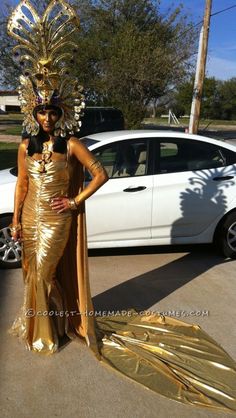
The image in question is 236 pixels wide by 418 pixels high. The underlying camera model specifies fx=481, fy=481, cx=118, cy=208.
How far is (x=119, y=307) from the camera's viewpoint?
14.6 feet

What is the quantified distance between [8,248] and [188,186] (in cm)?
222

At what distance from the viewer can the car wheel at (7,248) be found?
539cm

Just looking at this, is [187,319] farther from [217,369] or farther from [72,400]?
[72,400]

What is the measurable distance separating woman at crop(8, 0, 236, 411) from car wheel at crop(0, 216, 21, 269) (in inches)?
64.7

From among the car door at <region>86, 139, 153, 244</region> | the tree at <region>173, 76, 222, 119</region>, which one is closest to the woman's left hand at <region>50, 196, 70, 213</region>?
the car door at <region>86, 139, 153, 244</region>

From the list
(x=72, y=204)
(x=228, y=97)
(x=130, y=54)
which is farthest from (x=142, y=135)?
(x=228, y=97)

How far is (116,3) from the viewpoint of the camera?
29531 mm

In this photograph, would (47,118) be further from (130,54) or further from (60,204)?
(130,54)

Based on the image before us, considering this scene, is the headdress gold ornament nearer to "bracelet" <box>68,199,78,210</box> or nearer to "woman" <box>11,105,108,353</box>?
"woman" <box>11,105,108,353</box>

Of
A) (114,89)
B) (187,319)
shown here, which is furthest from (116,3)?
(187,319)

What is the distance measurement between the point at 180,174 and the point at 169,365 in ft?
9.15

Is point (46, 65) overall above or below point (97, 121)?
above

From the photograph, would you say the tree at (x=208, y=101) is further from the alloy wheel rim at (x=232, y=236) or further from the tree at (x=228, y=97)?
the alloy wheel rim at (x=232, y=236)

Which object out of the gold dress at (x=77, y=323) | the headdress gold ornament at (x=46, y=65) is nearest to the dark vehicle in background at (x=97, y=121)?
the gold dress at (x=77, y=323)
